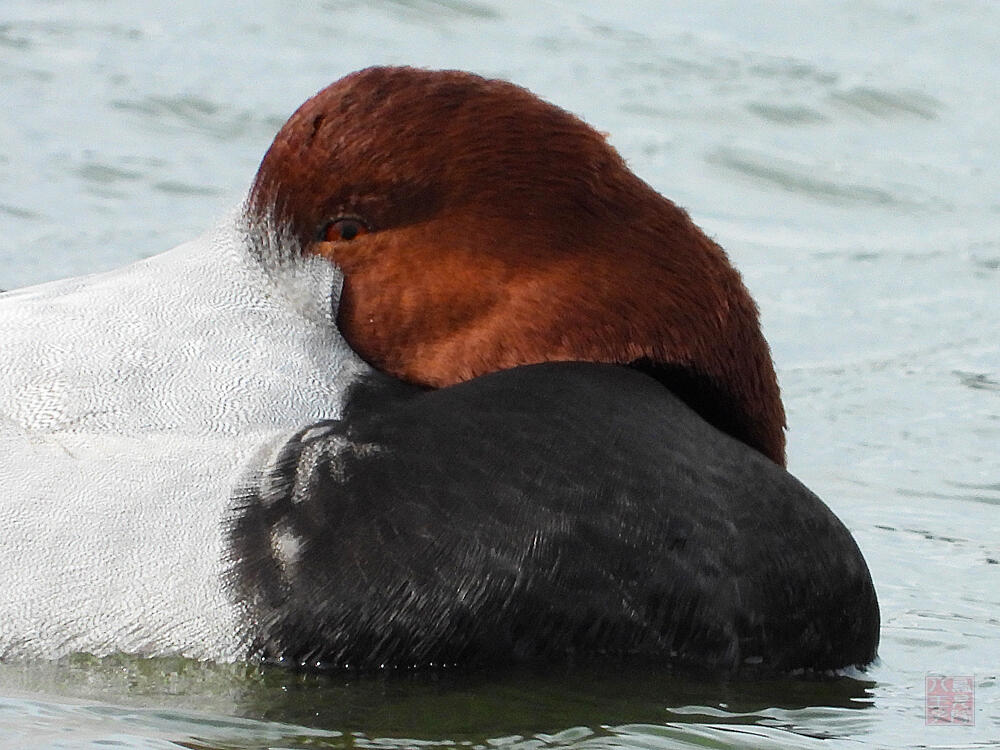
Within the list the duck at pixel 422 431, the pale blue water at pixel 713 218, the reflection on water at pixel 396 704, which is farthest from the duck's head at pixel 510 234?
the reflection on water at pixel 396 704

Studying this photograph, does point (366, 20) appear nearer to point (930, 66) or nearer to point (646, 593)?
point (930, 66)

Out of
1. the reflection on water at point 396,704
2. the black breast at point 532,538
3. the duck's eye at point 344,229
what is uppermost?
the duck's eye at point 344,229

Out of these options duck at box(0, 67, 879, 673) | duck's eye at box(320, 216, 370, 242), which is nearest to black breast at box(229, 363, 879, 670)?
duck at box(0, 67, 879, 673)

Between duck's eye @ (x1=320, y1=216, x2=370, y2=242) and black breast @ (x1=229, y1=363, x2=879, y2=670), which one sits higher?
duck's eye @ (x1=320, y1=216, x2=370, y2=242)

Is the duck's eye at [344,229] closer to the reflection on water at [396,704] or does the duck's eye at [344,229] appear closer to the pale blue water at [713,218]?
the pale blue water at [713,218]

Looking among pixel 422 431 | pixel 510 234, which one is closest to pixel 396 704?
pixel 422 431

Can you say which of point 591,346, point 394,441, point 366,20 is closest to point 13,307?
point 394,441

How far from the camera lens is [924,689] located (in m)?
3.22

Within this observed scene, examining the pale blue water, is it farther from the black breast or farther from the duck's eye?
the duck's eye

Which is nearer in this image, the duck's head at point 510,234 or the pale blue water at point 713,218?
the pale blue water at point 713,218

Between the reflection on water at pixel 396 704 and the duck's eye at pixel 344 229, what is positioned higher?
the duck's eye at pixel 344 229

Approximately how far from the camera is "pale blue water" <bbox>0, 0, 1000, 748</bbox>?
2.86 m

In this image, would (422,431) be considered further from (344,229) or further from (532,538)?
(344,229)

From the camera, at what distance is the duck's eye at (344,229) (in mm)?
3221
